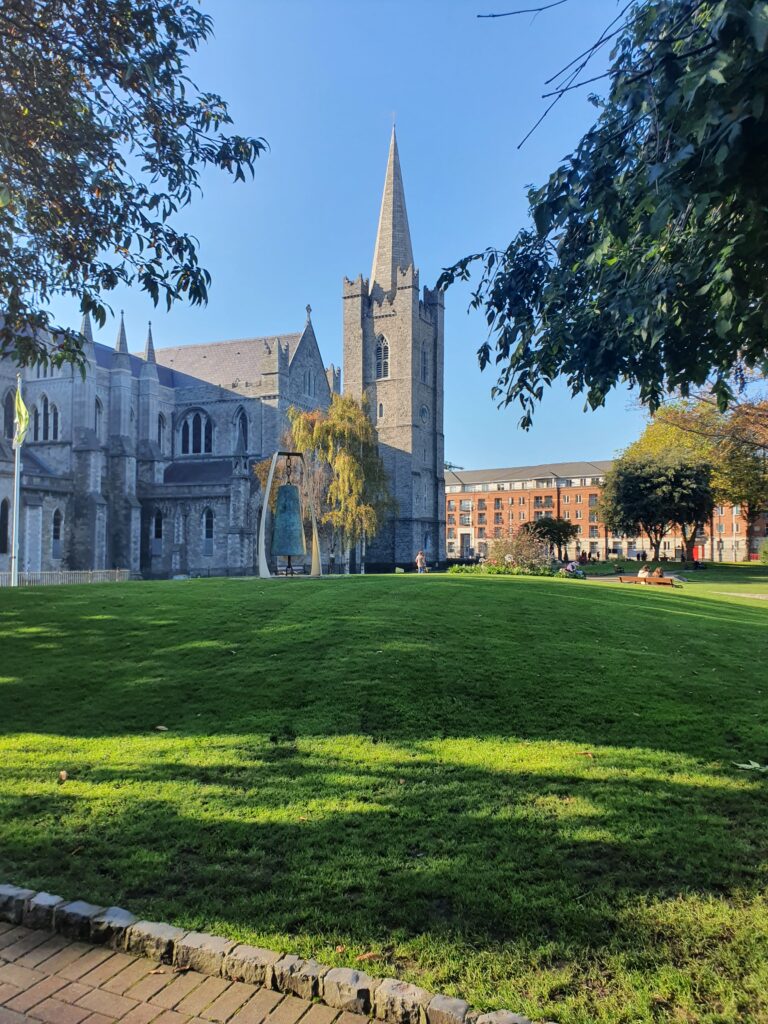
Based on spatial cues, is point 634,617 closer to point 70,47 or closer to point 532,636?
point 532,636

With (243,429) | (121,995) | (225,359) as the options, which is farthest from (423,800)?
(225,359)

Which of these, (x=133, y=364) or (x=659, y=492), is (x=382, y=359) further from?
(x=659, y=492)

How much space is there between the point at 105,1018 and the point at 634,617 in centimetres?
1179

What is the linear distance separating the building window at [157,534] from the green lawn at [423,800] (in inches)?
1518

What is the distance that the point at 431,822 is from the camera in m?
4.60

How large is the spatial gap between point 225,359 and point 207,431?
6.70m

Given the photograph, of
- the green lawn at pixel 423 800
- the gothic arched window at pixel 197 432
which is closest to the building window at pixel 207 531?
the gothic arched window at pixel 197 432

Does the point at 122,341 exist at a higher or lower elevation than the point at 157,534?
higher

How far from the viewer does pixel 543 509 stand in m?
112

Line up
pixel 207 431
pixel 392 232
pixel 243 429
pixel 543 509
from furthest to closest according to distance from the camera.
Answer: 1. pixel 543 509
2. pixel 392 232
3. pixel 207 431
4. pixel 243 429

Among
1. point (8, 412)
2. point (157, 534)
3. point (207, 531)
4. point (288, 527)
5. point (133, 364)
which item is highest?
point (133, 364)

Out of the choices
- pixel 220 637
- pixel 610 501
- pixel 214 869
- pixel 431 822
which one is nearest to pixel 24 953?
pixel 214 869

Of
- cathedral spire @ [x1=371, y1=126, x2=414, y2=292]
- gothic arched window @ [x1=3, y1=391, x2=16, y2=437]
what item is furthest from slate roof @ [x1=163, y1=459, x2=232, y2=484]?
cathedral spire @ [x1=371, y1=126, x2=414, y2=292]

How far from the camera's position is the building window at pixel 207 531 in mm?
46575
